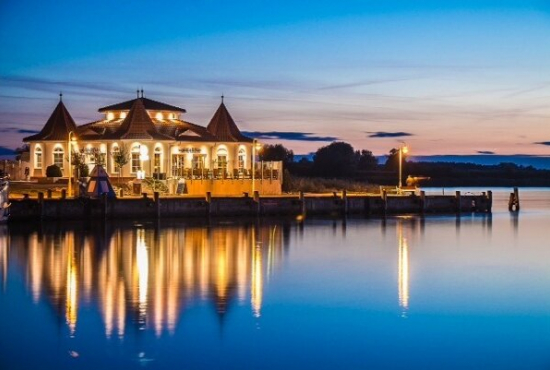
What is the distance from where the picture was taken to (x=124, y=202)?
49406 mm

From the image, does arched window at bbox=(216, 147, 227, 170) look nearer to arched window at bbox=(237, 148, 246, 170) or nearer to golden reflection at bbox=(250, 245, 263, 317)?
arched window at bbox=(237, 148, 246, 170)

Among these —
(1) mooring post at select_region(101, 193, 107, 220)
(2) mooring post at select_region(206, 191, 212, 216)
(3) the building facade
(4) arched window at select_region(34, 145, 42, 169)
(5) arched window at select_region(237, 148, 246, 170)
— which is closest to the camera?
(1) mooring post at select_region(101, 193, 107, 220)

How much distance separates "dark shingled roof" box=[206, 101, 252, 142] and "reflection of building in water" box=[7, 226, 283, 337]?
59.6 feet

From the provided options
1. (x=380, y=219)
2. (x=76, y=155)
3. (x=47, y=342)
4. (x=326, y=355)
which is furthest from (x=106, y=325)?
(x=76, y=155)

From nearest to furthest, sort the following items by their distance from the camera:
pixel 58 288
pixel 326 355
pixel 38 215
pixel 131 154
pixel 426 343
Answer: pixel 326 355
pixel 426 343
pixel 58 288
pixel 38 215
pixel 131 154

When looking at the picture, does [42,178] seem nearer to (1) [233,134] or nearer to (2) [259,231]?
(1) [233,134]

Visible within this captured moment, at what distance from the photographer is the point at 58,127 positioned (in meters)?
66.2

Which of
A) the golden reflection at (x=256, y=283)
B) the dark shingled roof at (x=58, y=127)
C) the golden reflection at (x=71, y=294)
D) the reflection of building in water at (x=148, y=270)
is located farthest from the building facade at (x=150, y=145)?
the golden reflection at (x=71, y=294)

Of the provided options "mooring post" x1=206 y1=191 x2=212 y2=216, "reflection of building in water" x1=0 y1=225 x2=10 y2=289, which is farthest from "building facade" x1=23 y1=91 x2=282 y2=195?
"reflection of building in water" x1=0 y1=225 x2=10 y2=289

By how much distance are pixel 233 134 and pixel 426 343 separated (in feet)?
153

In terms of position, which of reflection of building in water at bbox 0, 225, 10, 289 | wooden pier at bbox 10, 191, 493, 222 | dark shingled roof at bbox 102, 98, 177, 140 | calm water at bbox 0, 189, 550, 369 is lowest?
calm water at bbox 0, 189, 550, 369

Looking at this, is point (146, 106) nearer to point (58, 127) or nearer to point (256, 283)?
point (58, 127)

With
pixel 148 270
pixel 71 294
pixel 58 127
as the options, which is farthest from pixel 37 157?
pixel 71 294

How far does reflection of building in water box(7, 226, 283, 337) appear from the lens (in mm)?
24594
